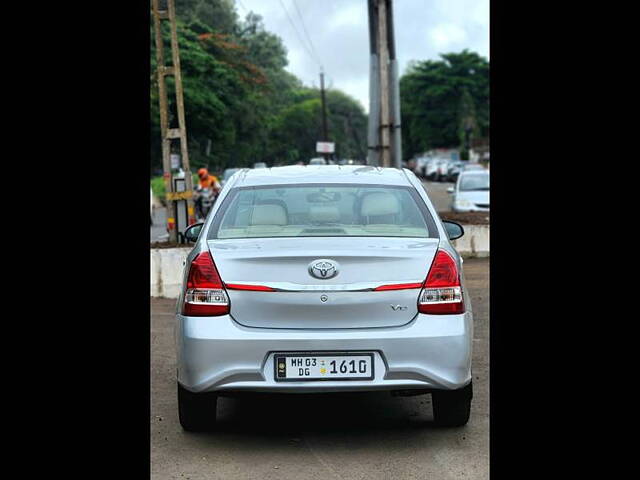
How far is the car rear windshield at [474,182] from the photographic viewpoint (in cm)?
2347

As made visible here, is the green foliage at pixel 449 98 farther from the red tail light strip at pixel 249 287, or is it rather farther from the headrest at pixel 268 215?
the red tail light strip at pixel 249 287

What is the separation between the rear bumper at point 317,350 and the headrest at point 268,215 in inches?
34.9

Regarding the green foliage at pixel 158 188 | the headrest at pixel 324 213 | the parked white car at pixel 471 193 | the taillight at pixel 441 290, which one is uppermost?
the headrest at pixel 324 213

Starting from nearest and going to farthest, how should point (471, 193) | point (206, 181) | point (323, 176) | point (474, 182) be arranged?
1. point (323, 176)
2. point (471, 193)
3. point (474, 182)
4. point (206, 181)

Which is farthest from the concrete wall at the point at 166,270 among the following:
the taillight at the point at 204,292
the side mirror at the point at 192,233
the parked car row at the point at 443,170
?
the parked car row at the point at 443,170

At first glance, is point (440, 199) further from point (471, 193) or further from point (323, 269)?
point (323, 269)

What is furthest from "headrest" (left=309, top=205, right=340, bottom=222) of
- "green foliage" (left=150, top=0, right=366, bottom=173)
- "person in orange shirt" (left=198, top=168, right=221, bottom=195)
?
"green foliage" (left=150, top=0, right=366, bottom=173)

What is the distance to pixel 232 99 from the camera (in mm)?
49562

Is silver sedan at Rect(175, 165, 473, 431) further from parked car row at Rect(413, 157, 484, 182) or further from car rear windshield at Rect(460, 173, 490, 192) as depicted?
parked car row at Rect(413, 157, 484, 182)

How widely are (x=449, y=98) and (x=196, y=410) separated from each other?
295 ft

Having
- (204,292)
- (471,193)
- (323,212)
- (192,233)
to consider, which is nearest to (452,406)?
(323,212)
